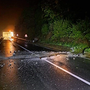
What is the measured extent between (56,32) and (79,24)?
8810mm

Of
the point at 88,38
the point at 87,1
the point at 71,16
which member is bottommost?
the point at 88,38

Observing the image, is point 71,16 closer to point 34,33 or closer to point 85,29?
point 85,29

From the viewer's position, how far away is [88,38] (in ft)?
57.2

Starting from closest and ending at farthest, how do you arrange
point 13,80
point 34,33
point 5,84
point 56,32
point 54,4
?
point 5,84
point 13,80
point 54,4
point 56,32
point 34,33

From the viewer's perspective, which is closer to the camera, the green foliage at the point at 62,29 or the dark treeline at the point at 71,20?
the dark treeline at the point at 71,20

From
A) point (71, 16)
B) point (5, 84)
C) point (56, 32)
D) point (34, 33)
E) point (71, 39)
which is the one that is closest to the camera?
point (5, 84)

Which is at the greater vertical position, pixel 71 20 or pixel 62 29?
pixel 71 20

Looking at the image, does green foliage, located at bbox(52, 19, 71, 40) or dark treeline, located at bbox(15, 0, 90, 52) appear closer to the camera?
dark treeline, located at bbox(15, 0, 90, 52)

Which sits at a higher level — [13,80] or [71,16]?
[71,16]

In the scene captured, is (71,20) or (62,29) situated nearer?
(71,20)

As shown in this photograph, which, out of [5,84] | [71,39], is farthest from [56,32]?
[5,84]

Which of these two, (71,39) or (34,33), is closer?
(71,39)

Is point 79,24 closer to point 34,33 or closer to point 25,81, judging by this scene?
point 25,81

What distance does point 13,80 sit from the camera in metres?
6.24
